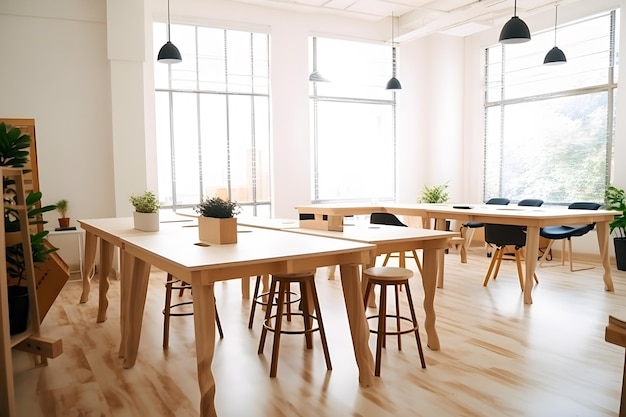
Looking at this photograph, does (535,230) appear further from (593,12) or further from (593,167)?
(593,12)

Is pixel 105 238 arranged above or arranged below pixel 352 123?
below

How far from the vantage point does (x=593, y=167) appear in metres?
7.09

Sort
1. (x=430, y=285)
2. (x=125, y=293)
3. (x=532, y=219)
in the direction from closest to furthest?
(x=125, y=293), (x=430, y=285), (x=532, y=219)

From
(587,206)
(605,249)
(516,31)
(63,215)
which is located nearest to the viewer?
(516,31)

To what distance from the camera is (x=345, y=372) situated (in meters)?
3.01

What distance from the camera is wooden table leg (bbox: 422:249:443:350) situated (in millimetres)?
3322

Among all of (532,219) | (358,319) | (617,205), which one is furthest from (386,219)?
(617,205)

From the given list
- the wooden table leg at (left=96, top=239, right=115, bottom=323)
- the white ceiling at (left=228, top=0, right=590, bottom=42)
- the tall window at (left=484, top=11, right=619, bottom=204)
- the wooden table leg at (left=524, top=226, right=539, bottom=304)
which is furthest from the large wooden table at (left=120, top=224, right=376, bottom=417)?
the tall window at (left=484, top=11, right=619, bottom=204)

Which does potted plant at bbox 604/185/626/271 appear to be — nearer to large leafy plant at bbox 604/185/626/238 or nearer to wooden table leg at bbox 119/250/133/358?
large leafy plant at bbox 604/185/626/238

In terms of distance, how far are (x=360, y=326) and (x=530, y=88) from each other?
21.6 ft

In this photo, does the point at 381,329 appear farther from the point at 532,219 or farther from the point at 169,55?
the point at 169,55

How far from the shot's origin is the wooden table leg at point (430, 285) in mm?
3322

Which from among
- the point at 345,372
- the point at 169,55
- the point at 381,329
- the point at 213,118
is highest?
the point at 169,55

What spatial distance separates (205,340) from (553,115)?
23.2 ft
